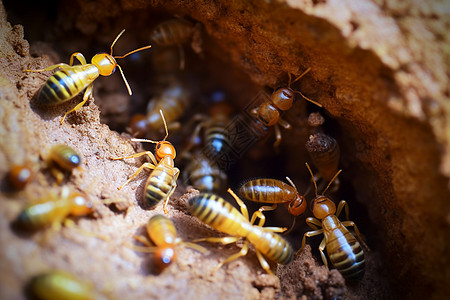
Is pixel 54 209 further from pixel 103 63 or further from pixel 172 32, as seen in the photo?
pixel 172 32

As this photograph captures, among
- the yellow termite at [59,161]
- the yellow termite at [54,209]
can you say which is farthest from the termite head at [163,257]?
the yellow termite at [59,161]

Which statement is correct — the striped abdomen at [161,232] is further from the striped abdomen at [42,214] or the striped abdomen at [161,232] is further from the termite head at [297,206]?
the termite head at [297,206]

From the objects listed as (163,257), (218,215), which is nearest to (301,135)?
(218,215)

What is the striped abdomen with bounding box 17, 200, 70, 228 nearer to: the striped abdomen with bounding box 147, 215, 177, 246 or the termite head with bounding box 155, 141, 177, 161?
the striped abdomen with bounding box 147, 215, 177, 246

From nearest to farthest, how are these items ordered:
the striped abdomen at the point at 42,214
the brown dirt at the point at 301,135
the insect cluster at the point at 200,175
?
the striped abdomen at the point at 42,214, the brown dirt at the point at 301,135, the insect cluster at the point at 200,175

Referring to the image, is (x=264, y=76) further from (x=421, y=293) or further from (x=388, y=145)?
(x=421, y=293)

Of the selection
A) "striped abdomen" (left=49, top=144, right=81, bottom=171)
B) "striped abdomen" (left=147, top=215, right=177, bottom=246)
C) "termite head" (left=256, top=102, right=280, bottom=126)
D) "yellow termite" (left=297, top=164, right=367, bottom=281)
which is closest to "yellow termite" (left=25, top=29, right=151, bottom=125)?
"striped abdomen" (left=49, top=144, right=81, bottom=171)

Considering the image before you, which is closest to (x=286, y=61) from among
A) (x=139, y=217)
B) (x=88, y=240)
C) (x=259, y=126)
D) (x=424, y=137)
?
(x=259, y=126)
